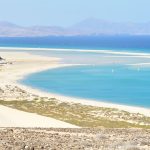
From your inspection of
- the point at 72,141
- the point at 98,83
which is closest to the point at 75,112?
the point at 72,141

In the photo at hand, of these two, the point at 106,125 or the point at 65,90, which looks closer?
the point at 106,125

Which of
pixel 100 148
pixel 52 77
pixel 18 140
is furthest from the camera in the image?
pixel 52 77

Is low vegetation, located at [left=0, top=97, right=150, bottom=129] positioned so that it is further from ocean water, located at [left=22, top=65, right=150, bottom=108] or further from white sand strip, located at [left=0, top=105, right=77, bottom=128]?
ocean water, located at [left=22, top=65, right=150, bottom=108]

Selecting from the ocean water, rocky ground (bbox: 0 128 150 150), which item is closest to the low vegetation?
the ocean water

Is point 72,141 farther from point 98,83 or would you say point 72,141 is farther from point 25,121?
point 98,83

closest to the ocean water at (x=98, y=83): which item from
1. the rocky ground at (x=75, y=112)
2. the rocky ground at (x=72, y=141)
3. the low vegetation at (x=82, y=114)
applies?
the rocky ground at (x=75, y=112)

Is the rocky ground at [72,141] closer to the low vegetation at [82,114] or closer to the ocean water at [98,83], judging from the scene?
the low vegetation at [82,114]

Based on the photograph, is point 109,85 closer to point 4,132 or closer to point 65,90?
point 65,90

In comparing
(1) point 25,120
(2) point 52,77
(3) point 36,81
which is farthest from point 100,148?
(2) point 52,77
